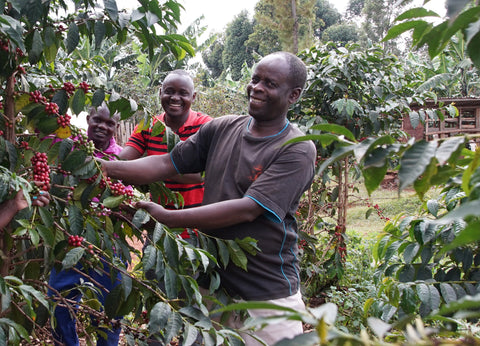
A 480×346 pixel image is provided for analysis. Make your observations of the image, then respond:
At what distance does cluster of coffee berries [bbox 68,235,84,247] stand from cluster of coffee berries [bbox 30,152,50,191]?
7.0 inches

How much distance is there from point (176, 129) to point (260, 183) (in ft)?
3.80

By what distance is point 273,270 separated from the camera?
2082mm

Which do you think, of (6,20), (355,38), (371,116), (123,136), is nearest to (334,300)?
(371,116)

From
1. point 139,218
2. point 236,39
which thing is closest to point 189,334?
point 139,218

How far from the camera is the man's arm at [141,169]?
1.93 meters

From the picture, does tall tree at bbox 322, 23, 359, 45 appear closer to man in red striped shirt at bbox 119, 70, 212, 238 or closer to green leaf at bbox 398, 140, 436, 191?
man in red striped shirt at bbox 119, 70, 212, 238

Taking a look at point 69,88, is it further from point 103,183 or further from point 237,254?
point 237,254

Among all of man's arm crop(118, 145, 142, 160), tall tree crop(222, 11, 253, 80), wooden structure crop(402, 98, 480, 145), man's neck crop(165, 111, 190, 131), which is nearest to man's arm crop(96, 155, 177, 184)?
man's arm crop(118, 145, 142, 160)

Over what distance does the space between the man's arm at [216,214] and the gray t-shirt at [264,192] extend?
0.15 feet

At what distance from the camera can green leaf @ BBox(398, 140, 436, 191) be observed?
661 mm

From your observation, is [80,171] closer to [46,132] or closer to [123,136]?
[46,132]

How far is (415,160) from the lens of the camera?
69 centimetres

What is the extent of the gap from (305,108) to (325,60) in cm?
51

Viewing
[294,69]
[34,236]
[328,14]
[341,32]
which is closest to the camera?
[34,236]
